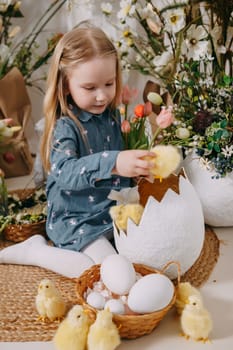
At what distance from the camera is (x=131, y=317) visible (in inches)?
42.0

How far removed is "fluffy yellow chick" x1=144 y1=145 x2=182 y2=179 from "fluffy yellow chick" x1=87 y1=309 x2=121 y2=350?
1.01 ft

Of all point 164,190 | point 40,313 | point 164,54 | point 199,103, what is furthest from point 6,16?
point 40,313

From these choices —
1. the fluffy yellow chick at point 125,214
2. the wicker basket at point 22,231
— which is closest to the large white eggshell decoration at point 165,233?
the fluffy yellow chick at point 125,214

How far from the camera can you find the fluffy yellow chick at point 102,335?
3.37 feet

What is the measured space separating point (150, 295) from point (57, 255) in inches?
14.5

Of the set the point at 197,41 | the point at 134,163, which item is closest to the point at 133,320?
the point at 134,163

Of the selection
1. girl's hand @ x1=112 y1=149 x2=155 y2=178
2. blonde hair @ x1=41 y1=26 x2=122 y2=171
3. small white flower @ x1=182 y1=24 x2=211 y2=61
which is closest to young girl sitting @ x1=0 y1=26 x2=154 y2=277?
blonde hair @ x1=41 y1=26 x2=122 y2=171

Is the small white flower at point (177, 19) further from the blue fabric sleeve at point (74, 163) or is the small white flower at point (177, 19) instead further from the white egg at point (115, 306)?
the white egg at point (115, 306)

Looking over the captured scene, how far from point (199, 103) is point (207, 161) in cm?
15

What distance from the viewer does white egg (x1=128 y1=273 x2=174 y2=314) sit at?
3.57ft

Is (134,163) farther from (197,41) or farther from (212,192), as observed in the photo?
(197,41)

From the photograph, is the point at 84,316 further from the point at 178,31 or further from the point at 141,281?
the point at 178,31

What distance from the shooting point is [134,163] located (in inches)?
46.2

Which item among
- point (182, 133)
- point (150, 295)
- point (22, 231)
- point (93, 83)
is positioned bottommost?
point (22, 231)
